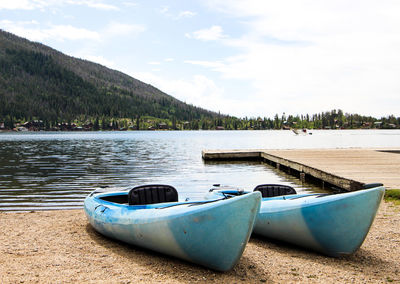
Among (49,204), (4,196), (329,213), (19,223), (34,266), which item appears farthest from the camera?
(4,196)

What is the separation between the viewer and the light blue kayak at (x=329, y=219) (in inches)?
279

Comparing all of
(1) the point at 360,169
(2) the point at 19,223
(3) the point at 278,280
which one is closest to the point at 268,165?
(1) the point at 360,169

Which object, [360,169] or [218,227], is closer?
[218,227]

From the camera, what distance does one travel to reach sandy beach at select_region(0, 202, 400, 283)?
6.32 m

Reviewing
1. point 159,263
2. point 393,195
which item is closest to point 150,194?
point 159,263

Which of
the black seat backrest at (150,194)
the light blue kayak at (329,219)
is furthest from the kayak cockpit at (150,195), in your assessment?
the light blue kayak at (329,219)

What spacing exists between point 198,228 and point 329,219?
270 cm

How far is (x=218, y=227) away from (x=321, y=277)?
1.93m

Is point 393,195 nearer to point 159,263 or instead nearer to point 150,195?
point 150,195

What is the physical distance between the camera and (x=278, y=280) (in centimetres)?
626

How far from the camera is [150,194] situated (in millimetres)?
8414

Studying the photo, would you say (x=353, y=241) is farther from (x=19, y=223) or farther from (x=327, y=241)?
(x=19, y=223)

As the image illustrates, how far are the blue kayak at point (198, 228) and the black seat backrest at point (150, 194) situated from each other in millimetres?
351

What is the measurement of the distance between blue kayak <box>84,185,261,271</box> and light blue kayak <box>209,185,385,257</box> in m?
1.71
